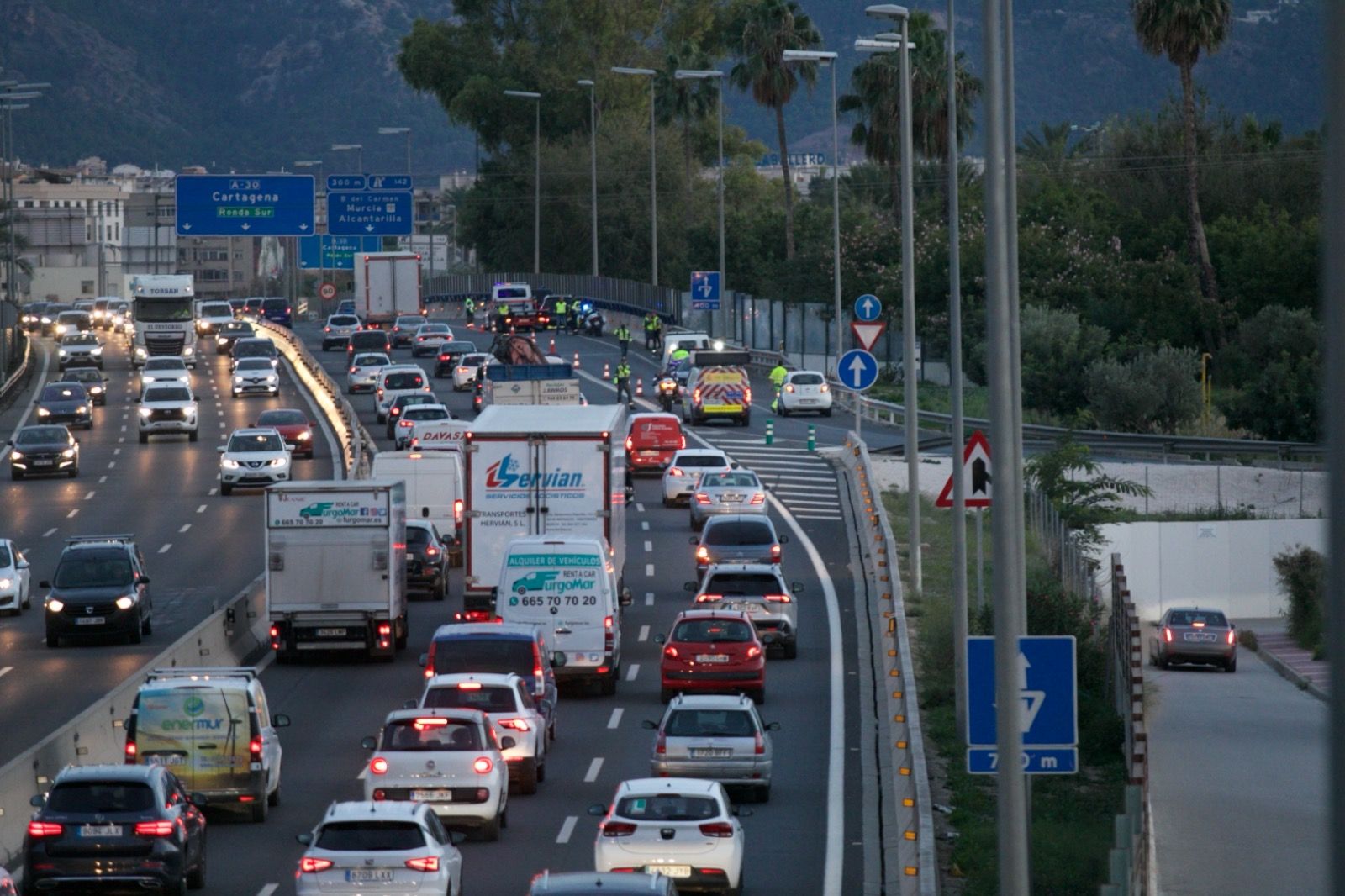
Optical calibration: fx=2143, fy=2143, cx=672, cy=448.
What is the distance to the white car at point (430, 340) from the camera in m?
94.3

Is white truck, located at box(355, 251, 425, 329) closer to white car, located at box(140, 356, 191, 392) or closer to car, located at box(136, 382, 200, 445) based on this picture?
white car, located at box(140, 356, 191, 392)

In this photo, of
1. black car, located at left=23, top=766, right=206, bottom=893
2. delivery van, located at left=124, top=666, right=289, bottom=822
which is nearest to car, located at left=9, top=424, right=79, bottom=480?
delivery van, located at left=124, top=666, right=289, bottom=822

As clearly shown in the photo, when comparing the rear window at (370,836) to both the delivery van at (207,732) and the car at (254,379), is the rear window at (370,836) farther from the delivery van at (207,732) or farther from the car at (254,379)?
the car at (254,379)

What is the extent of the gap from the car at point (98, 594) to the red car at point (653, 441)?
23999mm

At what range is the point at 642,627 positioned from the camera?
3834cm

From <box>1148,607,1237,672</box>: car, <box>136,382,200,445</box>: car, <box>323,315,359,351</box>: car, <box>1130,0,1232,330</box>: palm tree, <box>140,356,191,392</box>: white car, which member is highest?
<box>1130,0,1232,330</box>: palm tree

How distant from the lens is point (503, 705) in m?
24.6

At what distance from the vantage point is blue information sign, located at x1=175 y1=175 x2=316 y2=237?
80.1 meters

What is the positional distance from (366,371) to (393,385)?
30.1 feet

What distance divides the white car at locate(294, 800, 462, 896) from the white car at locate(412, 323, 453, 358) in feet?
250

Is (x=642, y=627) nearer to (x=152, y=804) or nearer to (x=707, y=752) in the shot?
(x=707, y=752)

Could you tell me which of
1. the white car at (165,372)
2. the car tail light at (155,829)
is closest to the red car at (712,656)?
the car tail light at (155,829)

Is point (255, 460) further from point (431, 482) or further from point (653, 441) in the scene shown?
point (431, 482)

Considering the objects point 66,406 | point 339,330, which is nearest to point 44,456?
point 66,406
